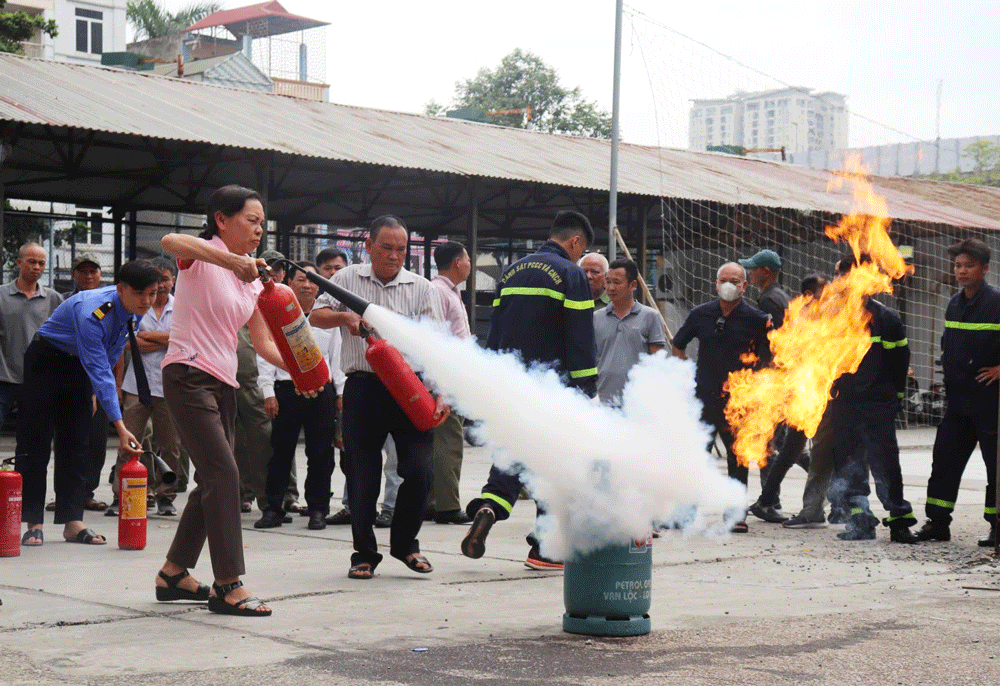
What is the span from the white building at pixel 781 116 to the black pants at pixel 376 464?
13.4m

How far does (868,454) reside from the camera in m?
9.21

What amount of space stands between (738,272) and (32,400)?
5.41 metres

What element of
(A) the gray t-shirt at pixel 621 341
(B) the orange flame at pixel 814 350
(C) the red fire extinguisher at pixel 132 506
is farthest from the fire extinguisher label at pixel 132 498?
(B) the orange flame at pixel 814 350

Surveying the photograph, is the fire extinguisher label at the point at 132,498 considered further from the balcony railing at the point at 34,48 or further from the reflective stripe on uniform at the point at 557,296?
the balcony railing at the point at 34,48

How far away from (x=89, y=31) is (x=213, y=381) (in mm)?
60721

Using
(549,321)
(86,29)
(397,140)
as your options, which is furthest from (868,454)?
(86,29)

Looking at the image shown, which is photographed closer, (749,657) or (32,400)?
(749,657)

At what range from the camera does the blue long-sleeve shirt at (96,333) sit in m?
7.70

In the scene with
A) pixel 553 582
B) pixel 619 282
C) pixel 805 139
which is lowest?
pixel 553 582

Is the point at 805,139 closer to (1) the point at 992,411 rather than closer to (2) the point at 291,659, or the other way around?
(1) the point at 992,411

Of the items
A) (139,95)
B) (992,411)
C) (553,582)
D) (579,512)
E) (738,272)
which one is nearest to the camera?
(579,512)

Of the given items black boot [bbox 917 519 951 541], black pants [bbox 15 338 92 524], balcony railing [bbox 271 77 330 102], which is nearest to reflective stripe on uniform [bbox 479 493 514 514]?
black pants [bbox 15 338 92 524]

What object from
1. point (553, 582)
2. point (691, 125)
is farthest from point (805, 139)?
point (553, 582)

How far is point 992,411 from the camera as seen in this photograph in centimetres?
873
